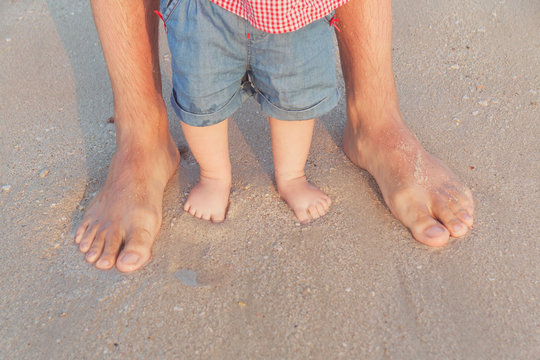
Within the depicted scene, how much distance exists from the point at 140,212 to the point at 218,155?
0.32 meters

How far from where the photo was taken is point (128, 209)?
1.61 meters

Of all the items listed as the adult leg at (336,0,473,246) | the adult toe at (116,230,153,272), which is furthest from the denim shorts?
the adult toe at (116,230,153,272)

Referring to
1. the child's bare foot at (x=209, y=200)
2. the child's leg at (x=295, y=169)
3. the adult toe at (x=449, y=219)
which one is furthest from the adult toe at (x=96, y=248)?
the adult toe at (x=449, y=219)

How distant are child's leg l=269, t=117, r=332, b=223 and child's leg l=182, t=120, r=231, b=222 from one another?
0.17m

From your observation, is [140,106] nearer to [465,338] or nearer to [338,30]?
[338,30]

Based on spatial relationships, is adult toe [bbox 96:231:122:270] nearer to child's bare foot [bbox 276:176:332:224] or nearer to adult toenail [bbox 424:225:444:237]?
child's bare foot [bbox 276:176:332:224]

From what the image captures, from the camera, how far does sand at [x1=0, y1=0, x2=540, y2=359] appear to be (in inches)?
52.0

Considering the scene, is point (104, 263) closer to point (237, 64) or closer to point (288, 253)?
point (288, 253)

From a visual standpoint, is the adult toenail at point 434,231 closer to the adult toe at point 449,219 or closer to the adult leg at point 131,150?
the adult toe at point 449,219

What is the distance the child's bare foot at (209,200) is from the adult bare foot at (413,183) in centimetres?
52

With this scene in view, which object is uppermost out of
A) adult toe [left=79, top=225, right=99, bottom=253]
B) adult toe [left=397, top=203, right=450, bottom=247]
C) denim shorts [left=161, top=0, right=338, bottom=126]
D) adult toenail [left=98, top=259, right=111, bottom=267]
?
denim shorts [left=161, top=0, right=338, bottom=126]

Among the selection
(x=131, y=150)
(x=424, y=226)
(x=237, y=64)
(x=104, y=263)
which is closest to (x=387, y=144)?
(x=424, y=226)

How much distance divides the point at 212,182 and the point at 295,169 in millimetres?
290

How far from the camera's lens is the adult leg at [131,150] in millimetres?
1547
